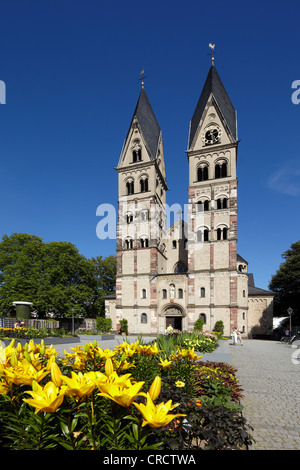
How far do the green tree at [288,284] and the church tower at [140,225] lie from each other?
17.4 m

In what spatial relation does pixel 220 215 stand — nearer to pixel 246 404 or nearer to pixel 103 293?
pixel 103 293

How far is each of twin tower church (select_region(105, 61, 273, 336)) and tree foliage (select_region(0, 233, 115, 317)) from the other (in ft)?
19.6

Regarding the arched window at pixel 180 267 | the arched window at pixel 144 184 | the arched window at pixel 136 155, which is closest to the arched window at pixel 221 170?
the arched window at pixel 144 184

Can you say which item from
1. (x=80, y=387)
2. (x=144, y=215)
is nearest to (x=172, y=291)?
(x=144, y=215)

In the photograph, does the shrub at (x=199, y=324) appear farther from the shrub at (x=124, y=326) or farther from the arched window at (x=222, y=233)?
the arched window at (x=222, y=233)

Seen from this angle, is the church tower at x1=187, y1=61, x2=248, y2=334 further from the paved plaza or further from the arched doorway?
the paved plaza

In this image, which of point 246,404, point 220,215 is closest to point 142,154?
point 220,215

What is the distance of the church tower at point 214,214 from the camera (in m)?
34.8

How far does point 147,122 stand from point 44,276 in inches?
1125

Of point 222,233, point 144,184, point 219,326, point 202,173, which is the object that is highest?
point 202,173

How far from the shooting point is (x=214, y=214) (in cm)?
3706

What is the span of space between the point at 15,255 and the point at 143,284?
19.9m

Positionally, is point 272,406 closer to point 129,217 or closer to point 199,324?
point 199,324
